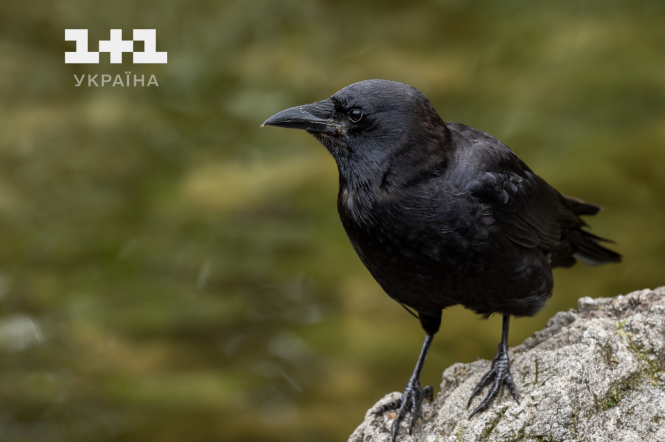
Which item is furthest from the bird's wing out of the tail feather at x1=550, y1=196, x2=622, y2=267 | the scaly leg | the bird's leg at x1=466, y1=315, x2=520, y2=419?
the scaly leg

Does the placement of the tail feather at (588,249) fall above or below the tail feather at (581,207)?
below

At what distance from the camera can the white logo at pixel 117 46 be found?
891 cm

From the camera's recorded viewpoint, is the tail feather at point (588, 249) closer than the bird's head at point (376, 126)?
No

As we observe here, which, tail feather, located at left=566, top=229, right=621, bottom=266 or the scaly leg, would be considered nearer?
the scaly leg

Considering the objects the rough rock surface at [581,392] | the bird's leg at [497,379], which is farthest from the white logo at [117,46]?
the bird's leg at [497,379]

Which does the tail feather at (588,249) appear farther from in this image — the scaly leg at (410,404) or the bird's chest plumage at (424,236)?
the scaly leg at (410,404)

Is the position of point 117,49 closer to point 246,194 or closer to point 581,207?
point 246,194

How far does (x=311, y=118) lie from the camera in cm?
338

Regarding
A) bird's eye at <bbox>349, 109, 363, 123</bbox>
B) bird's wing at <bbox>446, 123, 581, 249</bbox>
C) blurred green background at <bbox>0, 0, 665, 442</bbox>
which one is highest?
blurred green background at <bbox>0, 0, 665, 442</bbox>

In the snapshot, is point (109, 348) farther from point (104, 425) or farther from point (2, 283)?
point (2, 283)

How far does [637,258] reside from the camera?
6691 mm

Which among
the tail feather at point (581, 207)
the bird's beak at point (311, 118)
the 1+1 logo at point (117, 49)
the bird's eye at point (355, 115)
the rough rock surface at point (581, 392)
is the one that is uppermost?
the 1+1 logo at point (117, 49)

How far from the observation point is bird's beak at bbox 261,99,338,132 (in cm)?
338

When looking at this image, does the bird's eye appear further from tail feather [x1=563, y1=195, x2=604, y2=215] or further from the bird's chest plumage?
tail feather [x1=563, y1=195, x2=604, y2=215]
